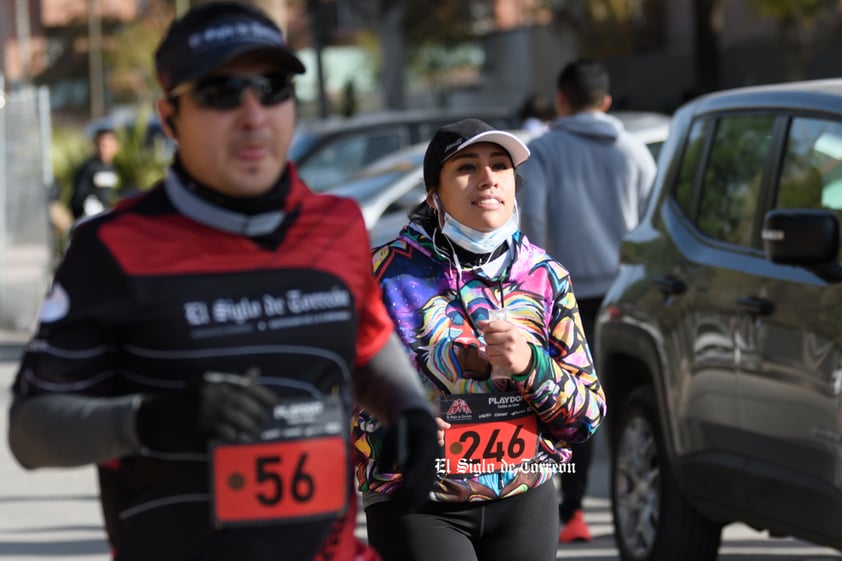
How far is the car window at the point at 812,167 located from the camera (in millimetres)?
5461

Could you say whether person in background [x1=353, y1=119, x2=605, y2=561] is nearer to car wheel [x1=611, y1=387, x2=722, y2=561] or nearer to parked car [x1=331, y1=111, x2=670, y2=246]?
car wheel [x1=611, y1=387, x2=722, y2=561]

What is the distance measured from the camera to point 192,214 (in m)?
2.81

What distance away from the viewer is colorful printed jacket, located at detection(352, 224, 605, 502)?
415 cm

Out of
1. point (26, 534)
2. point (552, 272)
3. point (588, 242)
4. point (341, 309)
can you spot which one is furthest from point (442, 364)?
point (26, 534)

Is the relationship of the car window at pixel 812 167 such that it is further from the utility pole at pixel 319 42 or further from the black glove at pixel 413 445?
the utility pole at pixel 319 42

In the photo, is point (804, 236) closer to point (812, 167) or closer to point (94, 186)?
point (812, 167)

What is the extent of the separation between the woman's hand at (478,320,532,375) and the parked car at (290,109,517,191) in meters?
10.3

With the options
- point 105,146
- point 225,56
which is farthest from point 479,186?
point 105,146

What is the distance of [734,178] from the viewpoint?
616 cm

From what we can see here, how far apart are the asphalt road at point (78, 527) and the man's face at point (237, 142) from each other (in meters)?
4.55

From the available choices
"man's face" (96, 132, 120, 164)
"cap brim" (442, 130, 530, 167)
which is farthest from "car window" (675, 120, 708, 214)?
"man's face" (96, 132, 120, 164)

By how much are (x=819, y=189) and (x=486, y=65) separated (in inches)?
1458

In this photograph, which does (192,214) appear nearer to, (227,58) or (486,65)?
(227,58)

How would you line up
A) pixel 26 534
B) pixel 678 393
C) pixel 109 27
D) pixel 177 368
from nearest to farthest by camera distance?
pixel 177 368 < pixel 678 393 < pixel 26 534 < pixel 109 27
